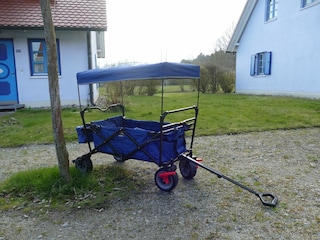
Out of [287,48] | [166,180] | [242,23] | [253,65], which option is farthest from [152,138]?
[242,23]

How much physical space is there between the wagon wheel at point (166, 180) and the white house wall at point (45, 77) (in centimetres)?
829

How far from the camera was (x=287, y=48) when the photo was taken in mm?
14109

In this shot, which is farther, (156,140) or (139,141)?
(139,141)

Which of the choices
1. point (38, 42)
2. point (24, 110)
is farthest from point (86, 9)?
point (24, 110)

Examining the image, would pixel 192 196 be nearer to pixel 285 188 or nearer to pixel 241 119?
pixel 285 188

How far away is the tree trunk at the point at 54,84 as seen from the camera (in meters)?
3.06

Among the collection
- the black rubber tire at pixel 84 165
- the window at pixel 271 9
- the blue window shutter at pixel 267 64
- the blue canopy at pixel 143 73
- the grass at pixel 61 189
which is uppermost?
the window at pixel 271 9

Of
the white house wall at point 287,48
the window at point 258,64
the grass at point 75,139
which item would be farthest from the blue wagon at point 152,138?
the window at point 258,64

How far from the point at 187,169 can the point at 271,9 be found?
15.4 meters

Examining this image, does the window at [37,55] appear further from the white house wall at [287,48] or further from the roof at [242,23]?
the roof at [242,23]

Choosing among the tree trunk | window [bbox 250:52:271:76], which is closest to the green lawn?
the tree trunk

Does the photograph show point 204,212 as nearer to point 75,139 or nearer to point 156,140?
point 156,140

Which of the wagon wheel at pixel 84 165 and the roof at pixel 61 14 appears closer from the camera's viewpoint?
the wagon wheel at pixel 84 165

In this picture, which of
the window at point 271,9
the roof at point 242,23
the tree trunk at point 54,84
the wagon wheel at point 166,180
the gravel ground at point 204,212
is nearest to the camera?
the gravel ground at point 204,212
